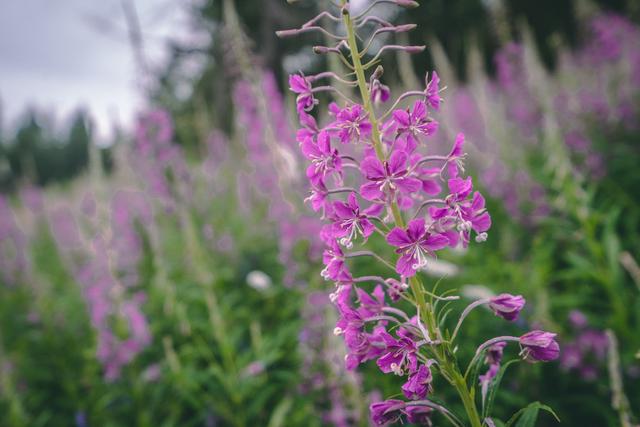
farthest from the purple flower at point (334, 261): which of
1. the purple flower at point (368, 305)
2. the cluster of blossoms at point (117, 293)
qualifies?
the cluster of blossoms at point (117, 293)

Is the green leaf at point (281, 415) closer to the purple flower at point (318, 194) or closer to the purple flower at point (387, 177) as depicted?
the purple flower at point (318, 194)

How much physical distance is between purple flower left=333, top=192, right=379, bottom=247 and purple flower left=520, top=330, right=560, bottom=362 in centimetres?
67

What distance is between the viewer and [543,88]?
4.79 m

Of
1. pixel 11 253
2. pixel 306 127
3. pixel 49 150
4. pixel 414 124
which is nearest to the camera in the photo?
pixel 414 124

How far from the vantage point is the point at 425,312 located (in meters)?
1.45

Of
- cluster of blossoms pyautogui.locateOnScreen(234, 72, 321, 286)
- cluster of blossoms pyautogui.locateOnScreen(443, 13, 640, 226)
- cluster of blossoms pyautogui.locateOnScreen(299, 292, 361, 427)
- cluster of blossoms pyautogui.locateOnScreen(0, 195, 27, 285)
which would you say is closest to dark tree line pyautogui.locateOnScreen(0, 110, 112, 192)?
cluster of blossoms pyautogui.locateOnScreen(0, 195, 27, 285)

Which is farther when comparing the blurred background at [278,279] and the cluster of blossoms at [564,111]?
the cluster of blossoms at [564,111]

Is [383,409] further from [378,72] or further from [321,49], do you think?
[321,49]

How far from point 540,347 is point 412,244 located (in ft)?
1.85

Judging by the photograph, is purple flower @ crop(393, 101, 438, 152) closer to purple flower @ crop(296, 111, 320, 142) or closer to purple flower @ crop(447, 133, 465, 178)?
purple flower @ crop(447, 133, 465, 178)

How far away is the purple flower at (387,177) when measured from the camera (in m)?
1.40

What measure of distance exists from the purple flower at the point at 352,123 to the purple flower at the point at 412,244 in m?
0.38

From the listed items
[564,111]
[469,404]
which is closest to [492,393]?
[469,404]

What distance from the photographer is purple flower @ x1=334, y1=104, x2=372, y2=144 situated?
4.71 feet
